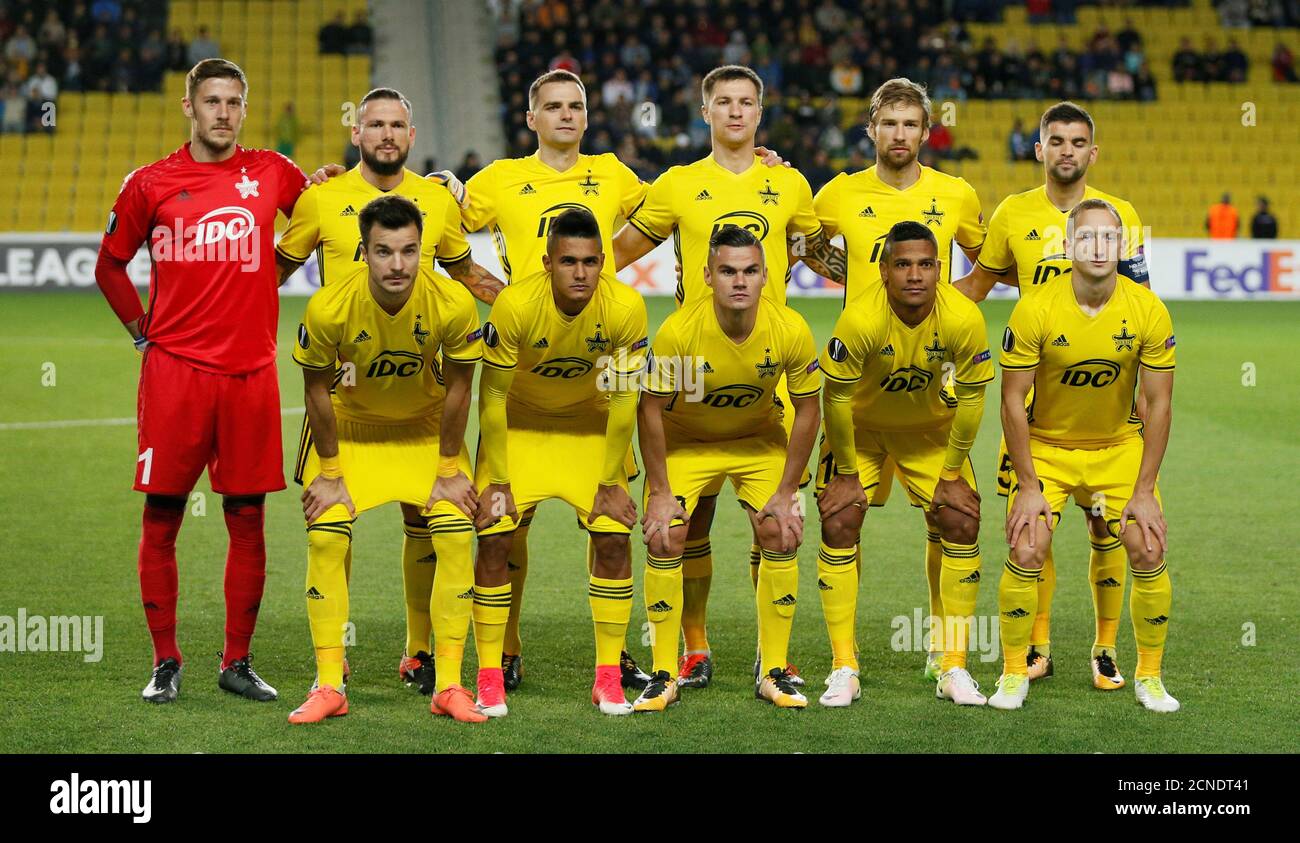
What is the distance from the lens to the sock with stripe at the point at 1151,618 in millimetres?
6453

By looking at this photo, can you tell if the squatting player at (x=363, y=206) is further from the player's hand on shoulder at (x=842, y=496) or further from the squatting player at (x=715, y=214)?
the player's hand on shoulder at (x=842, y=496)

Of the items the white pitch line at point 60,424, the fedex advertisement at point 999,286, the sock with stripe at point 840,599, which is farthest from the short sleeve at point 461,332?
the fedex advertisement at point 999,286

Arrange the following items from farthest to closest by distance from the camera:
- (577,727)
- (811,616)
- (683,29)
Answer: (683,29) → (811,616) → (577,727)

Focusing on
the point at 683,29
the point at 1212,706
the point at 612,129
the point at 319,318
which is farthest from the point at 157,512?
the point at 683,29

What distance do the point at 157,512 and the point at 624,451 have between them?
2.00 m

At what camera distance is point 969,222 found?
7.12 metres

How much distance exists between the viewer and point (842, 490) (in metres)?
6.61

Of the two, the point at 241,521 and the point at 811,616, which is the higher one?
the point at 241,521

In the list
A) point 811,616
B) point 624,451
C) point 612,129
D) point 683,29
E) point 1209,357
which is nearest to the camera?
point 624,451

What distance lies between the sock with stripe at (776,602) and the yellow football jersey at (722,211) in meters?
1.19

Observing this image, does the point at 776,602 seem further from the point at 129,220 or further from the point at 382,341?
the point at 129,220

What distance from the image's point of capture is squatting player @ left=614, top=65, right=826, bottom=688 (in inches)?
271

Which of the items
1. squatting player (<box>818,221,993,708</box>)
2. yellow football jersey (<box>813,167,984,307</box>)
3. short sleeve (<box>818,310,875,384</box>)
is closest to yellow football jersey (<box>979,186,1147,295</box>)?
yellow football jersey (<box>813,167,984,307</box>)

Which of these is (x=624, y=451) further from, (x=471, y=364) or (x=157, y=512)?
(x=157, y=512)
